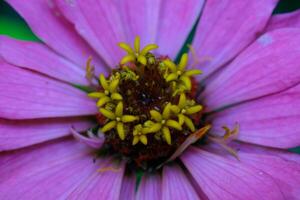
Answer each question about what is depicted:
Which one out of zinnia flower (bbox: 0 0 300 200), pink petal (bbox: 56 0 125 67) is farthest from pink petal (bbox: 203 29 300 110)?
pink petal (bbox: 56 0 125 67)

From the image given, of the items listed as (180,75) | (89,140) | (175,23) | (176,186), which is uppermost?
(175,23)

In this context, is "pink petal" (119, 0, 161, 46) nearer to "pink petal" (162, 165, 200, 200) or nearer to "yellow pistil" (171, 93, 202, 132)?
"yellow pistil" (171, 93, 202, 132)

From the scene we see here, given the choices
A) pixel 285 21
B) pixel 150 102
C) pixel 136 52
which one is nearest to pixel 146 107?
pixel 150 102

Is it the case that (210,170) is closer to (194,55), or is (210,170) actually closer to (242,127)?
(242,127)

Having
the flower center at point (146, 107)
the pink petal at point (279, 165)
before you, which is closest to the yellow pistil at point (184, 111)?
the flower center at point (146, 107)

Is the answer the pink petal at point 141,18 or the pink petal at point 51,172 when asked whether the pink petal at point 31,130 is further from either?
the pink petal at point 141,18

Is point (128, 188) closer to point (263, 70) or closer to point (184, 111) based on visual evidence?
point (184, 111)
